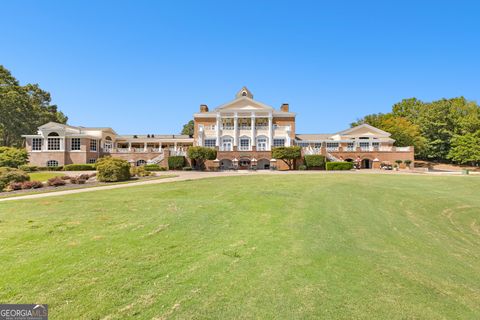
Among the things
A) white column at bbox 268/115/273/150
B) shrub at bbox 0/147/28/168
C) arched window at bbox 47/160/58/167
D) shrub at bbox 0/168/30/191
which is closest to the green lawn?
shrub at bbox 0/168/30/191

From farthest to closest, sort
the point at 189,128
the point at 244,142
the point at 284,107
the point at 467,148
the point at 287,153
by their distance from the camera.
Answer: the point at 189,128
the point at 284,107
the point at 467,148
the point at 244,142
the point at 287,153

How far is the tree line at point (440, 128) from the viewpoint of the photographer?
52219mm

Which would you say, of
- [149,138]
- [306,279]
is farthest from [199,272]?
[149,138]

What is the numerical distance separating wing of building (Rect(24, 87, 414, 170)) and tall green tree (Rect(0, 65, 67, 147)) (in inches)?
501

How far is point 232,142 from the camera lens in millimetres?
48219

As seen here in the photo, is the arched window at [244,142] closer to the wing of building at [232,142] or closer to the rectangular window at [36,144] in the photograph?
the wing of building at [232,142]

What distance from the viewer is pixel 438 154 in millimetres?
59750

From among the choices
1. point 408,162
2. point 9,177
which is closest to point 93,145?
point 9,177

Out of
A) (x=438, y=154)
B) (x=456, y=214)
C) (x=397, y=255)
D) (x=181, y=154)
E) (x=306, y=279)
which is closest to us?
(x=306, y=279)

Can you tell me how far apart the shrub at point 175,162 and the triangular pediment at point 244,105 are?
15668 millimetres

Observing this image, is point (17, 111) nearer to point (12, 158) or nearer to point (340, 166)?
point (12, 158)

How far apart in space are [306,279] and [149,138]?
55.4 metres

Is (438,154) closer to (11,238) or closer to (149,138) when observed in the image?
(149,138)

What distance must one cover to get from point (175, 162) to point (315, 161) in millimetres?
21097
